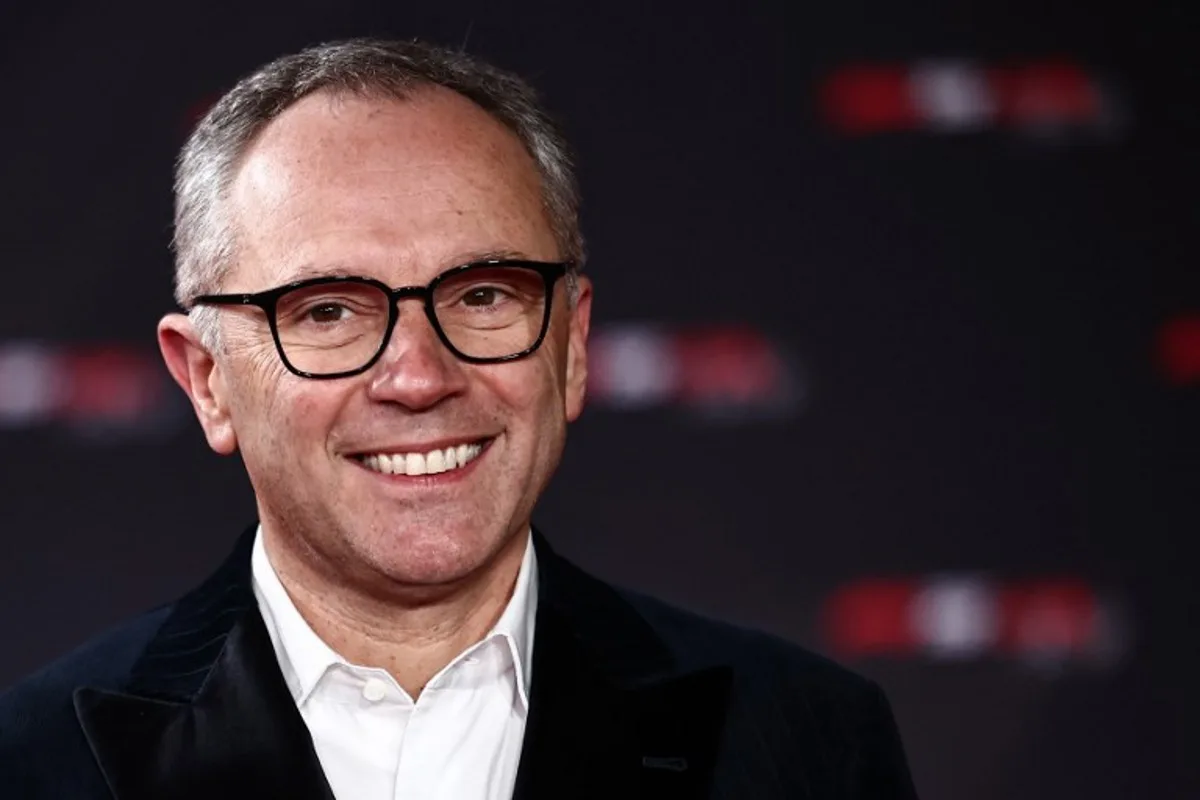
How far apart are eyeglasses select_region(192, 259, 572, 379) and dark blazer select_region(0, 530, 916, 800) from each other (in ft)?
0.83

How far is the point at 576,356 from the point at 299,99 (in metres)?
0.35

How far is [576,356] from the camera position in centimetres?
186

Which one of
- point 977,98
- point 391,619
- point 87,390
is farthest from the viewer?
point 977,98

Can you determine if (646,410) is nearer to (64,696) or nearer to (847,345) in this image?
(847,345)

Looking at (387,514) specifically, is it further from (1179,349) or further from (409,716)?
(1179,349)

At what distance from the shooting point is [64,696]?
1758 mm

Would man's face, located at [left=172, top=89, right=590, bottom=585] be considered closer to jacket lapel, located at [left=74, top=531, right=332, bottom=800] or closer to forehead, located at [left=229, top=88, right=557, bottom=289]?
forehead, located at [left=229, top=88, right=557, bottom=289]

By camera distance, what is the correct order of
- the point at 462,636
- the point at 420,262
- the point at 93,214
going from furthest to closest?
the point at 93,214 → the point at 462,636 → the point at 420,262

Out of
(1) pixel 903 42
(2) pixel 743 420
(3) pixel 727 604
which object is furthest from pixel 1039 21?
(3) pixel 727 604

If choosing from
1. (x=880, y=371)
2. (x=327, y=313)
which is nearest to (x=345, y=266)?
(x=327, y=313)

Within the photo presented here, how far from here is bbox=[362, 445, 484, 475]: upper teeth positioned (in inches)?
66.1

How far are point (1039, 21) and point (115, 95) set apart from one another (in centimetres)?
120

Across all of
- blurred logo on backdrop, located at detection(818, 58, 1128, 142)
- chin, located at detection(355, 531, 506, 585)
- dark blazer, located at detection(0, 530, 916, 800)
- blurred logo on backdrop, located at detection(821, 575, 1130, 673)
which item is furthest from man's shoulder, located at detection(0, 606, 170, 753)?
blurred logo on backdrop, located at detection(818, 58, 1128, 142)

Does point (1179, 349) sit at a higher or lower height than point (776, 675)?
higher
